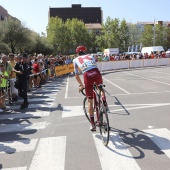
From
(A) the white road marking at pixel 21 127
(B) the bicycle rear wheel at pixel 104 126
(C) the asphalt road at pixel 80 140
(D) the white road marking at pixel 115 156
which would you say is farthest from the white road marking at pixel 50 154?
(A) the white road marking at pixel 21 127

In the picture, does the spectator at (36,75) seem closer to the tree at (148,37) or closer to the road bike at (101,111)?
the road bike at (101,111)

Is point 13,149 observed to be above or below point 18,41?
below

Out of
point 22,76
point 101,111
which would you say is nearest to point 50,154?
point 101,111

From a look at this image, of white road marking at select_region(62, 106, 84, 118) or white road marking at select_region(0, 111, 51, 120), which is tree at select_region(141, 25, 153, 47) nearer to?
white road marking at select_region(62, 106, 84, 118)

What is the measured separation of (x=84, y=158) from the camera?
4879mm

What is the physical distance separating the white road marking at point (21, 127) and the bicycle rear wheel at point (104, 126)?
1.95m

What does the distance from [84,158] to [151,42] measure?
95.4m

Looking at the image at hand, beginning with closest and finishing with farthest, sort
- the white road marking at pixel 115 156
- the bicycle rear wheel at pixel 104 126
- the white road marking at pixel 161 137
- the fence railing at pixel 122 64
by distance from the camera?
the white road marking at pixel 115 156, the white road marking at pixel 161 137, the bicycle rear wheel at pixel 104 126, the fence railing at pixel 122 64

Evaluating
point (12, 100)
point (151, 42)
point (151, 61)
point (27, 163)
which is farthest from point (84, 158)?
point (151, 42)

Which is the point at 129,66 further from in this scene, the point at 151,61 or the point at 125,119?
the point at 125,119

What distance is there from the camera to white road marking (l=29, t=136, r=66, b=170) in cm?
461

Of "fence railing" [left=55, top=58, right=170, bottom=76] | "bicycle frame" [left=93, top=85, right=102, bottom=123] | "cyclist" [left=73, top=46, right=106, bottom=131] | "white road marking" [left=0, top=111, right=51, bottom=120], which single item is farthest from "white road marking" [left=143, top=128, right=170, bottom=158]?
"fence railing" [left=55, top=58, right=170, bottom=76]

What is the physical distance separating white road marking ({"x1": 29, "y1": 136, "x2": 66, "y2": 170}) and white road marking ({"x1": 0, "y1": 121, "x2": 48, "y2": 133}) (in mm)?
1104

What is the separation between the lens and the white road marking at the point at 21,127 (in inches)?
276
